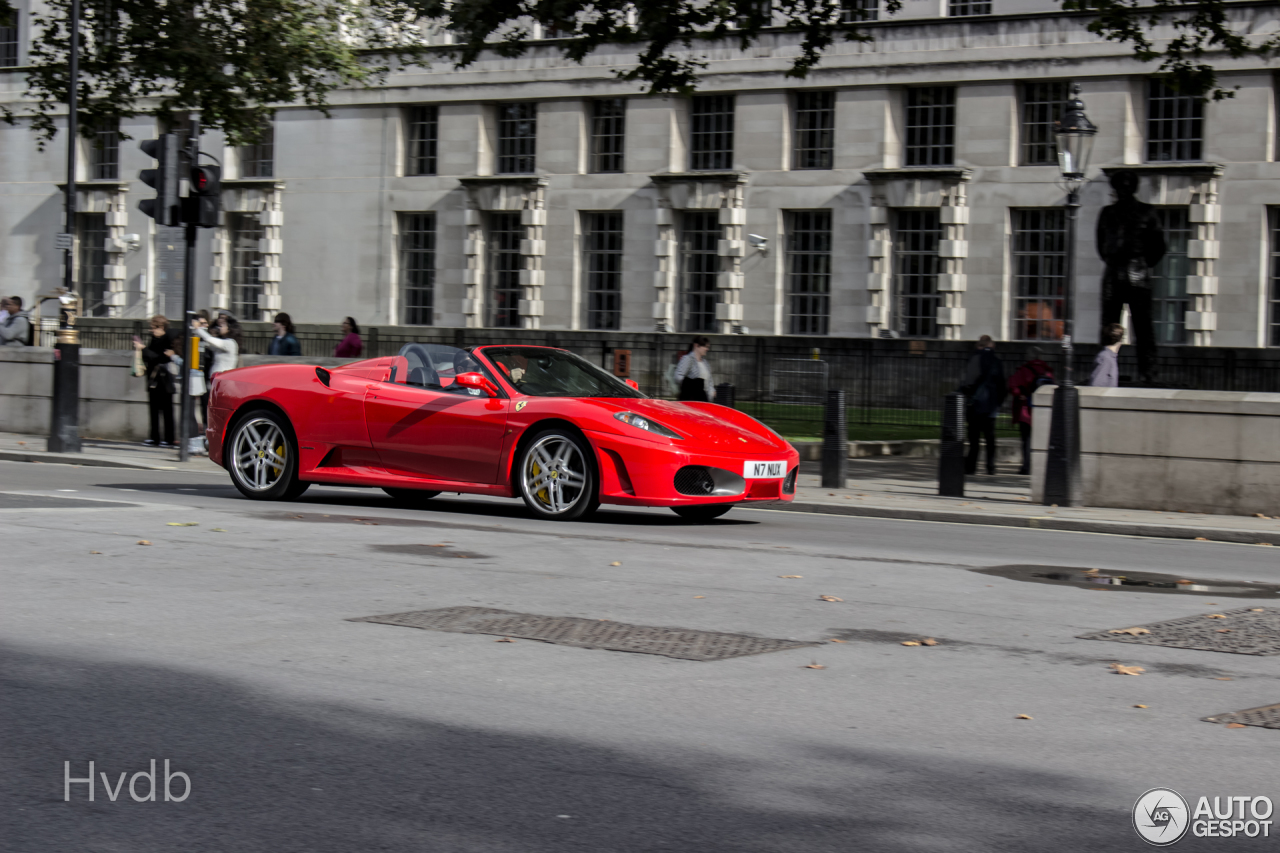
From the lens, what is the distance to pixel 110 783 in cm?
509

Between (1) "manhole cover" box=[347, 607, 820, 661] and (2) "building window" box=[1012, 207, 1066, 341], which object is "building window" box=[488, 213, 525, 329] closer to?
(2) "building window" box=[1012, 207, 1066, 341]

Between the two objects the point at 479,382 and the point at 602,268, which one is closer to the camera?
the point at 479,382

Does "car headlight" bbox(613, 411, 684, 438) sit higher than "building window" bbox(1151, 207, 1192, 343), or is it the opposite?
"building window" bbox(1151, 207, 1192, 343)

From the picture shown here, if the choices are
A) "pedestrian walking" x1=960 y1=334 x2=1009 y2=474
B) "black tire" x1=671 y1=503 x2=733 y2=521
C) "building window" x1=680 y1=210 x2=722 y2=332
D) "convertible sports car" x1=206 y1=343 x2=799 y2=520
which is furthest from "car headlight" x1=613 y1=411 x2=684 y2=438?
"building window" x1=680 y1=210 x2=722 y2=332

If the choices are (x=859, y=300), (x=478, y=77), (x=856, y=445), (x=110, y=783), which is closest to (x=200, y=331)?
(x=856, y=445)

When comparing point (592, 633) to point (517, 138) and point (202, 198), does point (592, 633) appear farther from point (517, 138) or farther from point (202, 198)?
point (517, 138)

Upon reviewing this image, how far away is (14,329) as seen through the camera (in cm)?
2480

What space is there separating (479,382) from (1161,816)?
930 centimetres

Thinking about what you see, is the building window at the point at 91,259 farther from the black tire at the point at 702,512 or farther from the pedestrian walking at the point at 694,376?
the black tire at the point at 702,512

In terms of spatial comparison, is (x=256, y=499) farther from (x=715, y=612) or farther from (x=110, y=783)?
(x=110, y=783)

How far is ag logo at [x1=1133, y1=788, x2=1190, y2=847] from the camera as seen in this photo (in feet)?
15.4

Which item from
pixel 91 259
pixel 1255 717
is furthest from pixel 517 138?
pixel 1255 717

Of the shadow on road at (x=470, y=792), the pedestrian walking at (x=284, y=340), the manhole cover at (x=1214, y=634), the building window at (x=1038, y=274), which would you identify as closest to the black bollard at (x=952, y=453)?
the manhole cover at (x=1214, y=634)

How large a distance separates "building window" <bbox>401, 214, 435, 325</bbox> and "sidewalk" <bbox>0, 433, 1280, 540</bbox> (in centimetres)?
2454
